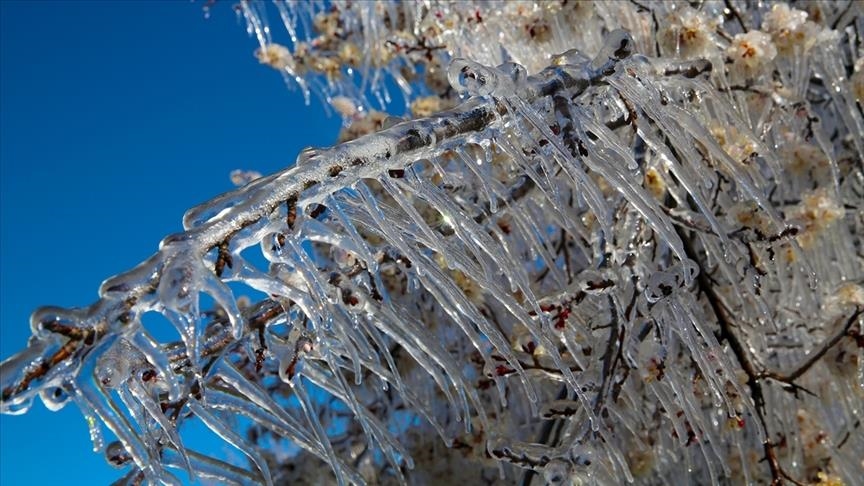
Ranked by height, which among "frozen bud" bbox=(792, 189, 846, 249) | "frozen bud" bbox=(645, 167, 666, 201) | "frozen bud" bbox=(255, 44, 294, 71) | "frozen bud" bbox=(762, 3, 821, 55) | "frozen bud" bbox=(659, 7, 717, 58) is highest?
"frozen bud" bbox=(255, 44, 294, 71)

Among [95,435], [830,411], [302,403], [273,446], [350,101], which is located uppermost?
[350,101]

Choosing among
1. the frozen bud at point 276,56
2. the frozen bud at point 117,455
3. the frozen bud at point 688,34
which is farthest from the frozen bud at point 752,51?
the frozen bud at point 276,56

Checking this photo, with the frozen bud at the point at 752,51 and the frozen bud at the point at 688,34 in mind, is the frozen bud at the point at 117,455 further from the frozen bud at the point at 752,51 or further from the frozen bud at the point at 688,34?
the frozen bud at the point at 752,51

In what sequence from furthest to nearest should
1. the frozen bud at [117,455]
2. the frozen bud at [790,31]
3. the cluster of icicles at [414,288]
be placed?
the frozen bud at [790,31] < the frozen bud at [117,455] < the cluster of icicles at [414,288]

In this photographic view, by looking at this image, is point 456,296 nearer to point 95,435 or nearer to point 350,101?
point 95,435

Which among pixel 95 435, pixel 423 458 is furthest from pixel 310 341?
pixel 423 458

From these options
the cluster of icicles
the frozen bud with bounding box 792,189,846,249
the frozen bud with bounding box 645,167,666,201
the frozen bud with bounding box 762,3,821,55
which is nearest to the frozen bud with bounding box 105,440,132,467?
the cluster of icicles

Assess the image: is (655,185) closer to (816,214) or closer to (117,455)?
(816,214)

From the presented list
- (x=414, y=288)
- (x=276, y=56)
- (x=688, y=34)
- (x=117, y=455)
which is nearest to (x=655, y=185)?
(x=688, y=34)

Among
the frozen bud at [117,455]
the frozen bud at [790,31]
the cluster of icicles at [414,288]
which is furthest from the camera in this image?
the frozen bud at [790,31]

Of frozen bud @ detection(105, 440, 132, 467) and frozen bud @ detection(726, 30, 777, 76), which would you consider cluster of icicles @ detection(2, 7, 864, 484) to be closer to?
frozen bud @ detection(105, 440, 132, 467)

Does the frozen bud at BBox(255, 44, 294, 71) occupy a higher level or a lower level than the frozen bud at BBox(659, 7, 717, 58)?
higher
